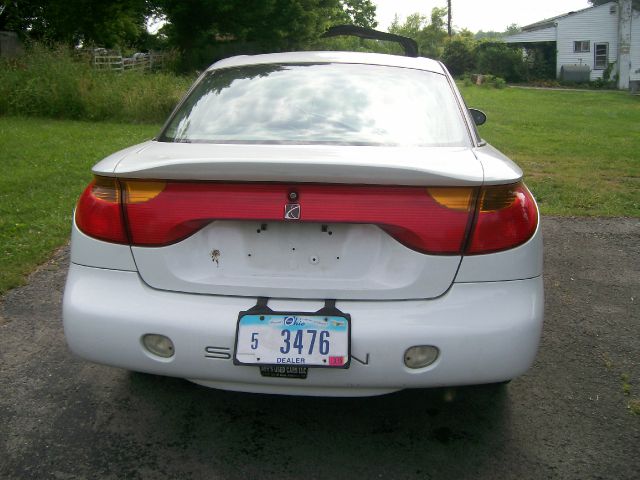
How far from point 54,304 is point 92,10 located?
32287 mm

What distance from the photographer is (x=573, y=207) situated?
23.7 ft

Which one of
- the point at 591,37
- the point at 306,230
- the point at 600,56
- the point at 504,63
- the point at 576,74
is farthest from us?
the point at 504,63

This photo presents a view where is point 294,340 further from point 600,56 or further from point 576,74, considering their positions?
point 600,56

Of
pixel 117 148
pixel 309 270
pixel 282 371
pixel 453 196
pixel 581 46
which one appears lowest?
pixel 282 371

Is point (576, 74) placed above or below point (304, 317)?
above

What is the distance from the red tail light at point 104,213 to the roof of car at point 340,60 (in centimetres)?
139

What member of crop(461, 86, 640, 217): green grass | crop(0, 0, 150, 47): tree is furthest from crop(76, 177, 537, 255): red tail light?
crop(0, 0, 150, 47): tree

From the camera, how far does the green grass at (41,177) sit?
5.28 metres

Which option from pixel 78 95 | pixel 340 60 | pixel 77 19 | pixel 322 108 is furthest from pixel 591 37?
pixel 322 108

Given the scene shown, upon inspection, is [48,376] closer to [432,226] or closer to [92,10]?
[432,226]

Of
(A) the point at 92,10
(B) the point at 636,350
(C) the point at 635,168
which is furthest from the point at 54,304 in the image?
(A) the point at 92,10

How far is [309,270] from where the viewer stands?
2.35 meters

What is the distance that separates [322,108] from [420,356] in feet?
4.18

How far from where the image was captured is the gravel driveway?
2.46 m
